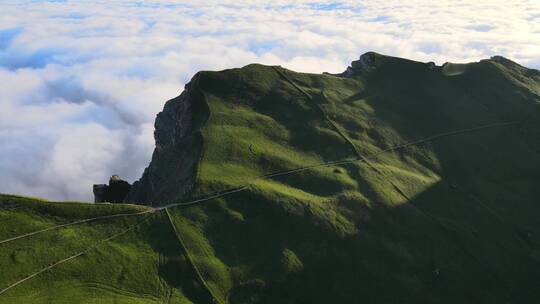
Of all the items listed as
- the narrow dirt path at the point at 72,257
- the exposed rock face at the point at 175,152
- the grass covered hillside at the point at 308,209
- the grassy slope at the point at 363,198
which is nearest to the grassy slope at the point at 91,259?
the grass covered hillside at the point at 308,209

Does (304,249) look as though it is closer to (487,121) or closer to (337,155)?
(337,155)

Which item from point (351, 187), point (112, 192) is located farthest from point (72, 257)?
point (351, 187)

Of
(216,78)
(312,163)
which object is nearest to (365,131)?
(312,163)

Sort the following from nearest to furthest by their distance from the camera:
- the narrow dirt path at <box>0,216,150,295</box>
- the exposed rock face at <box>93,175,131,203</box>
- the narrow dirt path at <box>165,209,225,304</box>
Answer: the narrow dirt path at <box>0,216,150,295</box>, the narrow dirt path at <box>165,209,225,304</box>, the exposed rock face at <box>93,175,131,203</box>

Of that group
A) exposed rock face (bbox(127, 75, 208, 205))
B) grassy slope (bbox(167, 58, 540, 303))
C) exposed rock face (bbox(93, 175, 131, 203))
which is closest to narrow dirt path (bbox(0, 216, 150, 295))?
grassy slope (bbox(167, 58, 540, 303))

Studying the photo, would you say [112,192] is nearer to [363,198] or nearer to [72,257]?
[72,257]

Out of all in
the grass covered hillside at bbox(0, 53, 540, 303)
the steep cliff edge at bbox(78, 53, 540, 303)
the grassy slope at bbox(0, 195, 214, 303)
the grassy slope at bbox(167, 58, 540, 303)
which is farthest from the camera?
the steep cliff edge at bbox(78, 53, 540, 303)

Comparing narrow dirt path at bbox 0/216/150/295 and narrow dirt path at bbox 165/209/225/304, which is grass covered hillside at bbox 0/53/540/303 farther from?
narrow dirt path at bbox 0/216/150/295
